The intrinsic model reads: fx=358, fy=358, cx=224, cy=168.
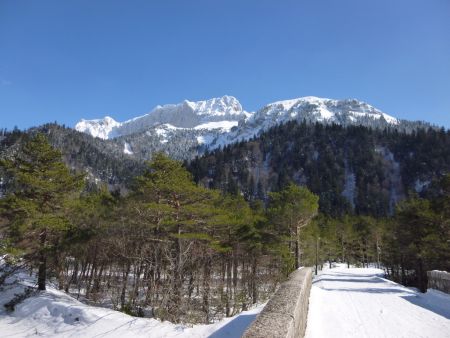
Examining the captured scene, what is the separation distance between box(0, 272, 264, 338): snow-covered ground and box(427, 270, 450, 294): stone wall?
10046mm

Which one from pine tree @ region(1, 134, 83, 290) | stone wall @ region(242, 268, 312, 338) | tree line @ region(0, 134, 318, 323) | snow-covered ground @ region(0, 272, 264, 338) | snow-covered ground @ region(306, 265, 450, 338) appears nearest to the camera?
stone wall @ region(242, 268, 312, 338)

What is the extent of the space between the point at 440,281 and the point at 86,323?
59.5ft

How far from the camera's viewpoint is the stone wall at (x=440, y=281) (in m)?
17.8

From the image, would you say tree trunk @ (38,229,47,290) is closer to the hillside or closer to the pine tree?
the pine tree

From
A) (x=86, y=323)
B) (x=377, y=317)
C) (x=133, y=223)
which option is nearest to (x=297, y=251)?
(x=133, y=223)

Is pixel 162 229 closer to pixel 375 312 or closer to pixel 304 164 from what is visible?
pixel 375 312

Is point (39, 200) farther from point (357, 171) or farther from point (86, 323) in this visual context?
point (357, 171)

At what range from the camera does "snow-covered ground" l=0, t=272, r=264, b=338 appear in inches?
503

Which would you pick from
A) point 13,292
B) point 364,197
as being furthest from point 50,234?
point 364,197

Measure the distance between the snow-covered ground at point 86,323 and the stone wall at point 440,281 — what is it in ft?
33.0

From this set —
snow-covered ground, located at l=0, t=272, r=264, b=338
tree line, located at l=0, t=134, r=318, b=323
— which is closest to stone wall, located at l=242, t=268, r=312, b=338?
snow-covered ground, located at l=0, t=272, r=264, b=338

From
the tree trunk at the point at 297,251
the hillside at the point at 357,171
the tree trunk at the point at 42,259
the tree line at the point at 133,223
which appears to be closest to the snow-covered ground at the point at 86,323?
the tree trunk at the point at 42,259

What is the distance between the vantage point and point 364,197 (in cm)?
16162

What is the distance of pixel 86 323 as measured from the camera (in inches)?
673
